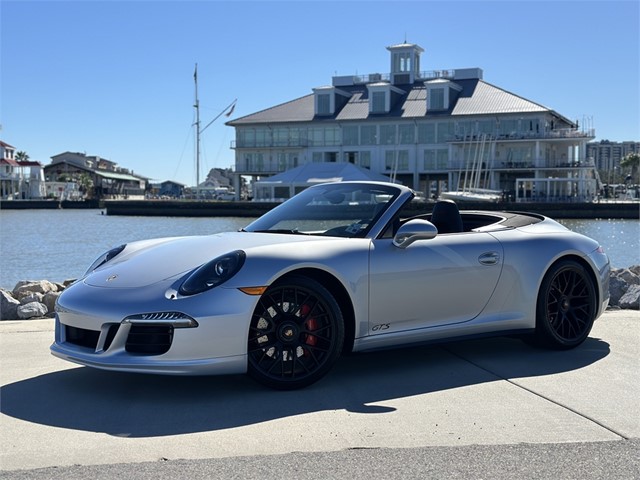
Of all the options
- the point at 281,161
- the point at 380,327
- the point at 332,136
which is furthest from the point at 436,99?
the point at 380,327

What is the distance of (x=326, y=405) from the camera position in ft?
13.8

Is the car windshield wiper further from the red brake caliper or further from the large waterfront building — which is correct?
the large waterfront building

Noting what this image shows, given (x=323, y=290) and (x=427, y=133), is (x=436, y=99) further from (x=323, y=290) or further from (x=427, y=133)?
(x=323, y=290)

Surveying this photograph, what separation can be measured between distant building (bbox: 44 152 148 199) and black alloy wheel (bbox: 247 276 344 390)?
118707mm

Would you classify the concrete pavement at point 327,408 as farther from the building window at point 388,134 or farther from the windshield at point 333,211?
the building window at point 388,134

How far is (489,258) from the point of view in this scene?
5.34m

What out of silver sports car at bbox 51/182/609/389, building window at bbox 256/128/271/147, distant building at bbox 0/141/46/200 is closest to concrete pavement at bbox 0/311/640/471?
silver sports car at bbox 51/182/609/389

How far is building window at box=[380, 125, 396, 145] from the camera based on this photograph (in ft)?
231

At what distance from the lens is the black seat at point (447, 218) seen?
568 cm

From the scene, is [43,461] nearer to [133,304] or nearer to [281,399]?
[133,304]

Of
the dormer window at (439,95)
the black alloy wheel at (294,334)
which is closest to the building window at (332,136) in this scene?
the dormer window at (439,95)

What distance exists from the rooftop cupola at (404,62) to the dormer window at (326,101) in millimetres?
6362

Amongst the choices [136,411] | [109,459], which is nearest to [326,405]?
[136,411]

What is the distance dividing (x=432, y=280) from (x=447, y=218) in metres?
0.84
